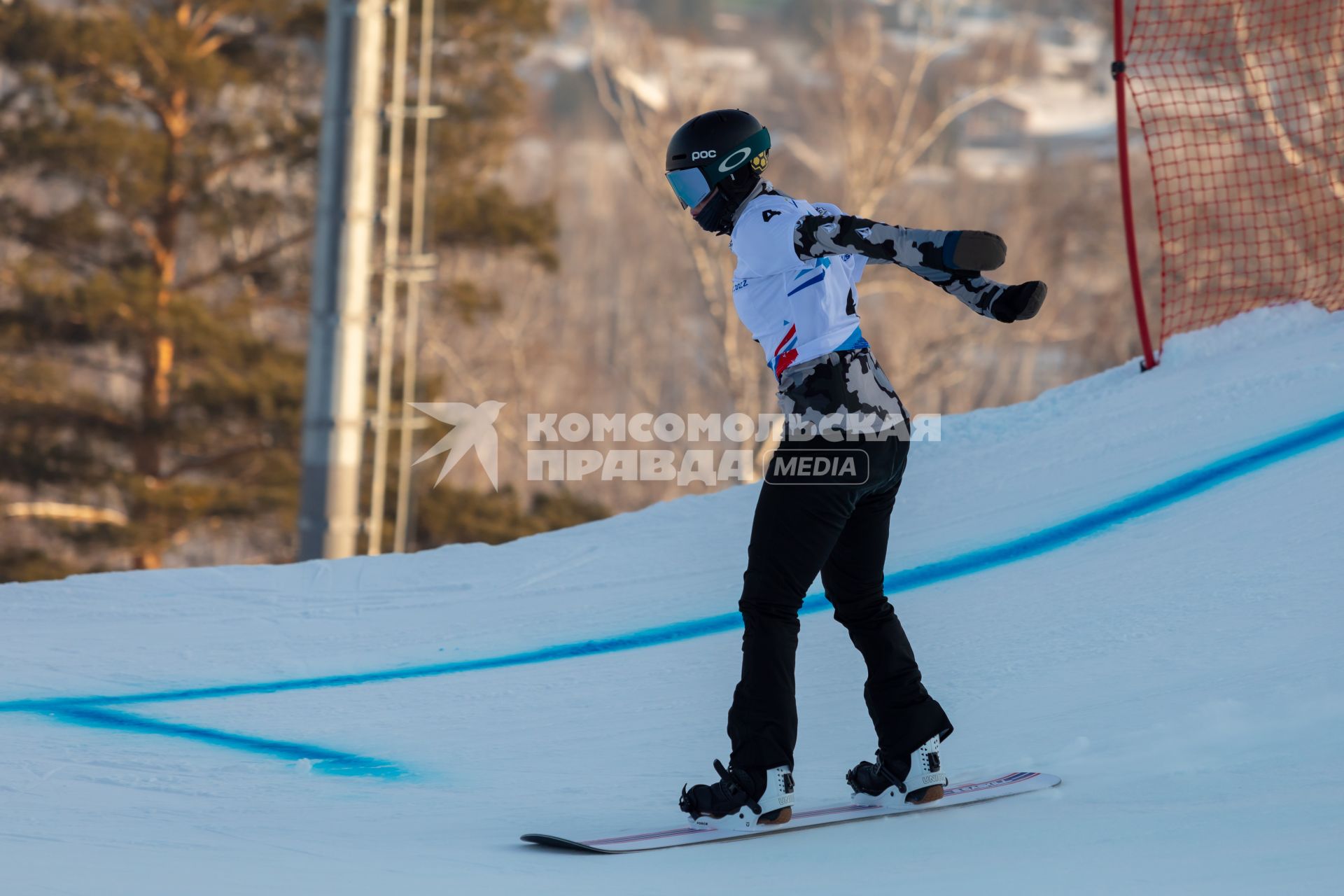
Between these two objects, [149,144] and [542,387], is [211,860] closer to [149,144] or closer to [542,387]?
[149,144]

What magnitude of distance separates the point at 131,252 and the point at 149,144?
1493 millimetres

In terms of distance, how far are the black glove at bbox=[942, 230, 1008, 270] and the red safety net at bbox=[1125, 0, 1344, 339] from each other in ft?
13.5

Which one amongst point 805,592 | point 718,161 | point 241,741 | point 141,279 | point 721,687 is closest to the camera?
point 805,592

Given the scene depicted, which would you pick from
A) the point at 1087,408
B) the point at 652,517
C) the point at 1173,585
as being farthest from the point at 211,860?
the point at 1087,408

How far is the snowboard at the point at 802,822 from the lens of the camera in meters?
2.92

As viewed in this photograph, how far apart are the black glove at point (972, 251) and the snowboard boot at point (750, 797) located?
110 centimetres

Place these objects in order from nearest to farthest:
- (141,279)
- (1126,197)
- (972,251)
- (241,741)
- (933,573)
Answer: (972,251), (241,741), (933,573), (1126,197), (141,279)

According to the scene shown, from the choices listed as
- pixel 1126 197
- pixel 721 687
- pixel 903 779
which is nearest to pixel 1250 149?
pixel 1126 197

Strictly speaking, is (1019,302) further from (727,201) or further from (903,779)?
(903,779)

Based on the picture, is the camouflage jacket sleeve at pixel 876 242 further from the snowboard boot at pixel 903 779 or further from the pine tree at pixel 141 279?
the pine tree at pixel 141 279

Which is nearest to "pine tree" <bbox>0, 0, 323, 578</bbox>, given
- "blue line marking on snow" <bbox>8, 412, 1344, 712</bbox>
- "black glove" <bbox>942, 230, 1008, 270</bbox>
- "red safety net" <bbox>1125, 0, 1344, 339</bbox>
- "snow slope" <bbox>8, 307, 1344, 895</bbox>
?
"red safety net" <bbox>1125, 0, 1344, 339</bbox>

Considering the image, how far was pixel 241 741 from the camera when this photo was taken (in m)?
3.90

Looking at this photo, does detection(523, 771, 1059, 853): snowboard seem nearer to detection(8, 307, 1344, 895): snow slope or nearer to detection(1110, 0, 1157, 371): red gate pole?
detection(8, 307, 1344, 895): snow slope

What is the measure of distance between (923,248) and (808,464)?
0.51 metres
